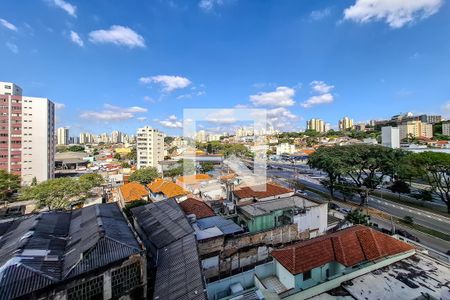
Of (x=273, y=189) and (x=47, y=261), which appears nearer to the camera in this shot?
(x=47, y=261)

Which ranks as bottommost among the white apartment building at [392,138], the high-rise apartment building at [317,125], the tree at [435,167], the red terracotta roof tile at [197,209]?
the red terracotta roof tile at [197,209]

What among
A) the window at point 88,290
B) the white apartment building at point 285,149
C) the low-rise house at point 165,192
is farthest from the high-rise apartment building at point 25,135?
the white apartment building at point 285,149

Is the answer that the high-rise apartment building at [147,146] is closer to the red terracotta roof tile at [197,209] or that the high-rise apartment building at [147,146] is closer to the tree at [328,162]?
the tree at [328,162]

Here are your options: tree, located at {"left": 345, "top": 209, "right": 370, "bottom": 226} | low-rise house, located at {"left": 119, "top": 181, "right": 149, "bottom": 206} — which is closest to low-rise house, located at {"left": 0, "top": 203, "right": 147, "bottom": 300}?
low-rise house, located at {"left": 119, "top": 181, "right": 149, "bottom": 206}

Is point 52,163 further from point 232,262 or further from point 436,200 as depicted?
point 436,200

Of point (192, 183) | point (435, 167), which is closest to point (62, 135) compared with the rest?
point (192, 183)

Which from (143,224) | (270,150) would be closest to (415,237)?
(143,224)
